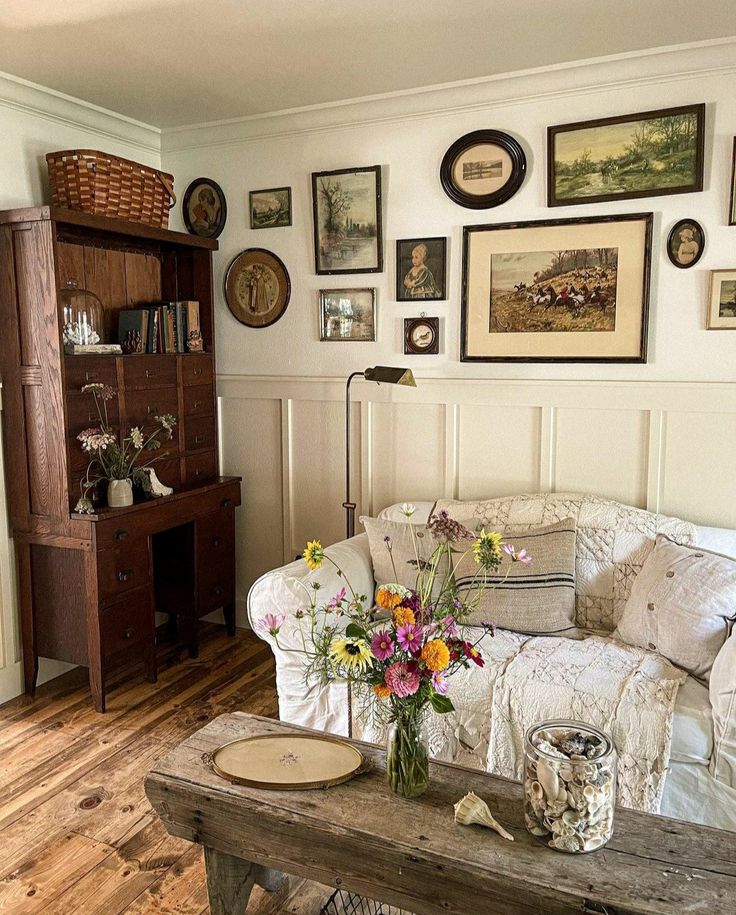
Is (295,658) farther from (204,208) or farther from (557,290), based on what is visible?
(204,208)

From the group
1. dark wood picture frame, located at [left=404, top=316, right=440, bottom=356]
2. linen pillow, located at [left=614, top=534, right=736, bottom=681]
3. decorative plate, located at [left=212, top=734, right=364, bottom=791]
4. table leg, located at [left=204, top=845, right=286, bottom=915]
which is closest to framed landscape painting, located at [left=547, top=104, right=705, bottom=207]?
dark wood picture frame, located at [left=404, top=316, right=440, bottom=356]

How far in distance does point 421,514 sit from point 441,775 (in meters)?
1.63

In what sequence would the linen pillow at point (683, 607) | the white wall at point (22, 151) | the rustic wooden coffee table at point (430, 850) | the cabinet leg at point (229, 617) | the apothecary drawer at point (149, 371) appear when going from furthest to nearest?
the cabinet leg at point (229, 617), the apothecary drawer at point (149, 371), the white wall at point (22, 151), the linen pillow at point (683, 607), the rustic wooden coffee table at point (430, 850)

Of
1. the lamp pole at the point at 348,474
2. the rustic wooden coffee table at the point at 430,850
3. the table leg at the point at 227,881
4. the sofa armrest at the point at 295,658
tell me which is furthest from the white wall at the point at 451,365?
the table leg at the point at 227,881

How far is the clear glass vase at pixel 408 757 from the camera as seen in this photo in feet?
5.51

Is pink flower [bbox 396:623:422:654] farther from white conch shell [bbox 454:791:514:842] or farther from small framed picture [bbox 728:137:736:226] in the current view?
small framed picture [bbox 728:137:736:226]

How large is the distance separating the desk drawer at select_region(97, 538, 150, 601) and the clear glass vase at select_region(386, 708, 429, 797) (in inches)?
71.4

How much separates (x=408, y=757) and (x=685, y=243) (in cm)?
224

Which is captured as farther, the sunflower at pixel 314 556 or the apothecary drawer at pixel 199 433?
the apothecary drawer at pixel 199 433

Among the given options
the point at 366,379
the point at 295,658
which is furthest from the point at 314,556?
the point at 366,379

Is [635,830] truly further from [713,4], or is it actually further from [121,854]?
[713,4]

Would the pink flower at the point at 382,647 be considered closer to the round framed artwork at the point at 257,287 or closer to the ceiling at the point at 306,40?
the ceiling at the point at 306,40

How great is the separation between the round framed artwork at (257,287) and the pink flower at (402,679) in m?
2.54

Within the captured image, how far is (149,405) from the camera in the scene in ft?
11.7
